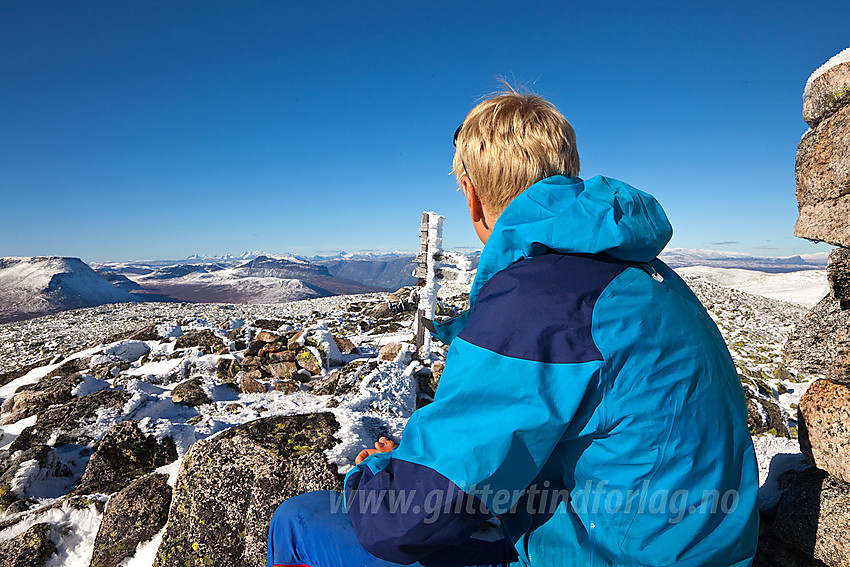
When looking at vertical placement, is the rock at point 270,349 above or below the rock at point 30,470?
above

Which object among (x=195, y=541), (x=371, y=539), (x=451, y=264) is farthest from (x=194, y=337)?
(x=371, y=539)

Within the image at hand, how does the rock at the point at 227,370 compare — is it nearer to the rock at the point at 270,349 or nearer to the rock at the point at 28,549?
the rock at the point at 270,349

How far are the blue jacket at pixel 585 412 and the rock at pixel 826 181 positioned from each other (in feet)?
6.22

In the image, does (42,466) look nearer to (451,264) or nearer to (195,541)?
(195,541)

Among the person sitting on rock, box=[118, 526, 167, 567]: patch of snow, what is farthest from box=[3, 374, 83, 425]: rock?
the person sitting on rock

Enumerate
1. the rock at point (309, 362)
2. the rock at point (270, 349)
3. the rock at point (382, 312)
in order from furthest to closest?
the rock at point (382, 312), the rock at point (270, 349), the rock at point (309, 362)

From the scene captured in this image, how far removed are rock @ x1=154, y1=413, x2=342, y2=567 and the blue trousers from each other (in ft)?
3.77

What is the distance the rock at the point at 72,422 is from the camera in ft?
20.7

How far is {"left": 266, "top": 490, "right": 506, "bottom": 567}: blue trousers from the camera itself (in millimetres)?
2213

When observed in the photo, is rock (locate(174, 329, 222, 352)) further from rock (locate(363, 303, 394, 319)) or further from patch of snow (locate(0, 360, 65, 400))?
rock (locate(363, 303, 394, 319))

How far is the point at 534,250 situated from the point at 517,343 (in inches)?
17.1

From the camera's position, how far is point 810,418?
2973mm

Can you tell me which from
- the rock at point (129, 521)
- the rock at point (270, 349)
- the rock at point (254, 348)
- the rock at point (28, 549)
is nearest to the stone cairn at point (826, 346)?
the rock at point (129, 521)

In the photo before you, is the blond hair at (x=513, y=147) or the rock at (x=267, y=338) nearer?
the blond hair at (x=513, y=147)
